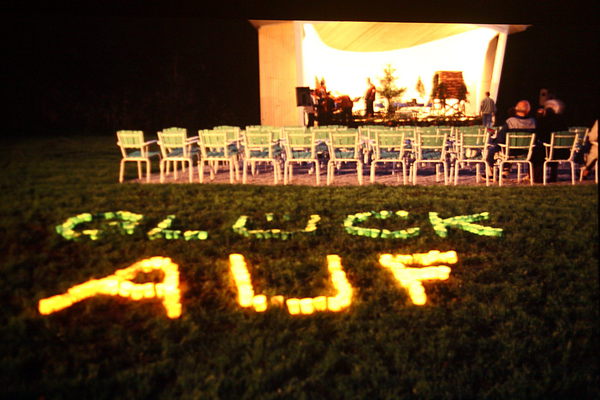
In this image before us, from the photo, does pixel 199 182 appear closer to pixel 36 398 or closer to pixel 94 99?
pixel 36 398

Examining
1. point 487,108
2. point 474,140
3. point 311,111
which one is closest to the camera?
point 474,140

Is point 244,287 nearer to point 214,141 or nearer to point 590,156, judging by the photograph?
point 214,141

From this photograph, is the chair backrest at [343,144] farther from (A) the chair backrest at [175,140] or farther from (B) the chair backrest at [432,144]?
(A) the chair backrest at [175,140]

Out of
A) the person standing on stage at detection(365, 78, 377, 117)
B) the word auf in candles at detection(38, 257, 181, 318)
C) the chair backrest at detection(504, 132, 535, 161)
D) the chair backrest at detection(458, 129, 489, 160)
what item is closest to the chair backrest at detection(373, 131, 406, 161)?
→ the chair backrest at detection(458, 129, 489, 160)

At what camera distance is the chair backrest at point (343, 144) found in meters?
8.13

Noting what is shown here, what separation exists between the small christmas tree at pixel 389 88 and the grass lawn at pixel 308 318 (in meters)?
17.3

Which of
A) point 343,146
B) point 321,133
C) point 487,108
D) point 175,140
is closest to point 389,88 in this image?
point 487,108

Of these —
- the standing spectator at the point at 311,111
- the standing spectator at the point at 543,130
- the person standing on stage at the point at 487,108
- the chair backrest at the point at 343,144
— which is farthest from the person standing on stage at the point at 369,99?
the chair backrest at the point at 343,144

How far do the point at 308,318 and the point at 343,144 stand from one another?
17.2ft

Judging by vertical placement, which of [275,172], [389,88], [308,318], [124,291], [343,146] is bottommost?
[308,318]

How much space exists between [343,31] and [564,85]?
403 inches

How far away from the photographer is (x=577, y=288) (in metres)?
3.90

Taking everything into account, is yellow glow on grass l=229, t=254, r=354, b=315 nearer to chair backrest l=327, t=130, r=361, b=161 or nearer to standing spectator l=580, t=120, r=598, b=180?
chair backrest l=327, t=130, r=361, b=161

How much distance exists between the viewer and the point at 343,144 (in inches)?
326
